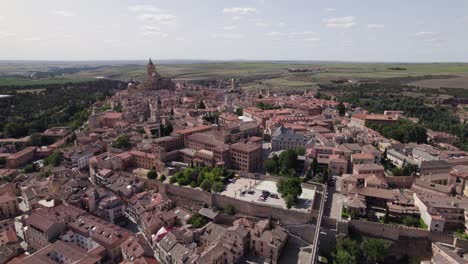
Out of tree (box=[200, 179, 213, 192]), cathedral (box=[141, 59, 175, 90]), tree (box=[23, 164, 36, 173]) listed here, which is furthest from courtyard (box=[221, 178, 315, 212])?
cathedral (box=[141, 59, 175, 90])

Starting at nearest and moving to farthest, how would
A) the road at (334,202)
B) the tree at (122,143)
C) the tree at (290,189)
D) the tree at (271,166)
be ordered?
the road at (334,202), the tree at (290,189), the tree at (271,166), the tree at (122,143)

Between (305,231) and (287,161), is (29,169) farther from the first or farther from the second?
(305,231)

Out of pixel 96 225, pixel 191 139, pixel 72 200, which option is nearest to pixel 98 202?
pixel 72 200

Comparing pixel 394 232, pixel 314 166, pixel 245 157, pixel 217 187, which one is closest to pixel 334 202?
pixel 314 166

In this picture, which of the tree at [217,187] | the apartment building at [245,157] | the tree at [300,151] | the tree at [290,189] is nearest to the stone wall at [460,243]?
the tree at [290,189]

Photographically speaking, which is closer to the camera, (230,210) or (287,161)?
(230,210)

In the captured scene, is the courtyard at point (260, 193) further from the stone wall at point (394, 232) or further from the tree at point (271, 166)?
the stone wall at point (394, 232)
